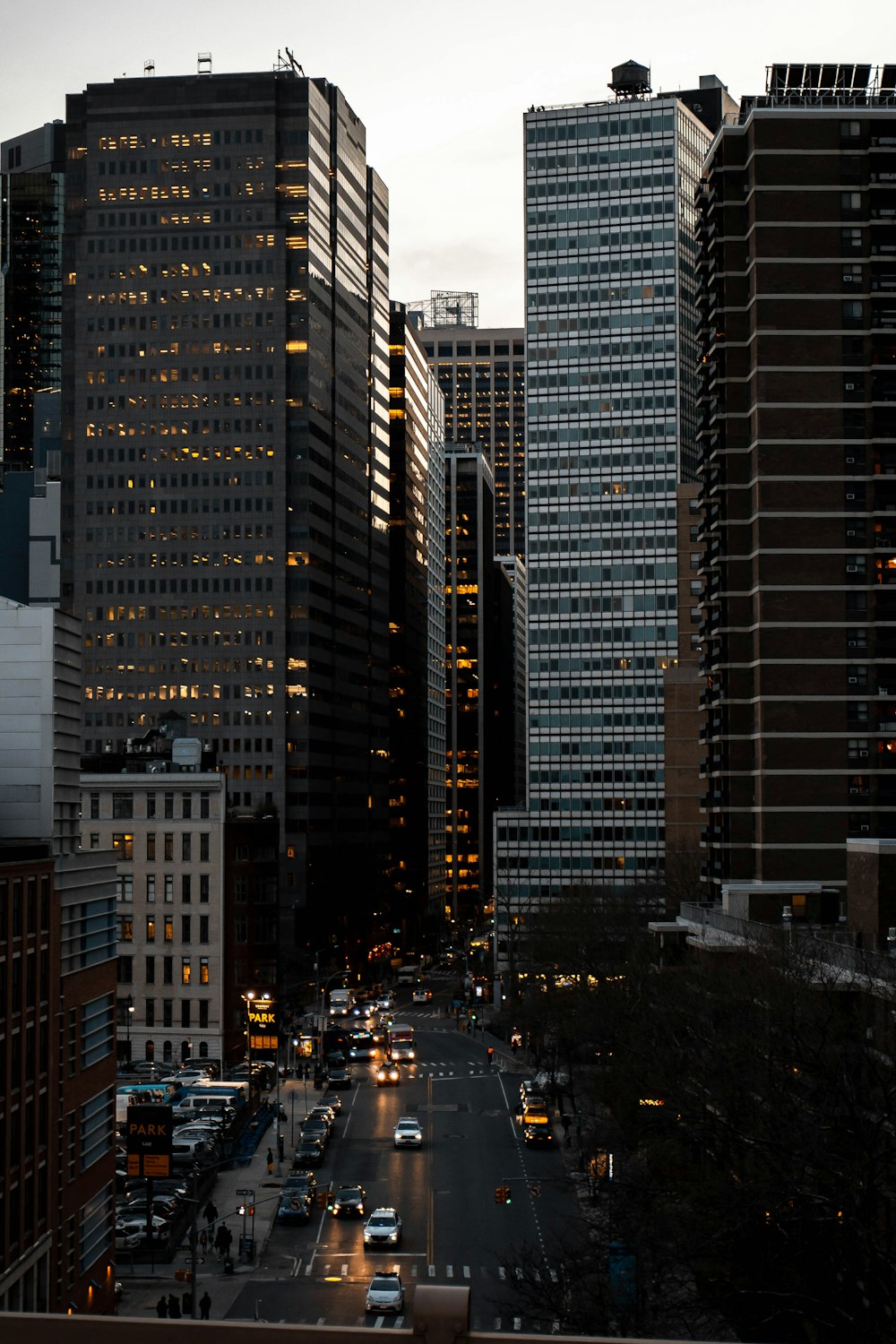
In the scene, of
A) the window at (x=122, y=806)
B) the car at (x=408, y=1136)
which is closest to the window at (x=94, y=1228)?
the car at (x=408, y=1136)

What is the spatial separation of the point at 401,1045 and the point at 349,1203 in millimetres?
60250

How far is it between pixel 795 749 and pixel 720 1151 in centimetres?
6938

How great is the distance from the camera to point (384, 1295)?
204 ft

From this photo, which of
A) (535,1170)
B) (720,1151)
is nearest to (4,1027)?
(720,1151)

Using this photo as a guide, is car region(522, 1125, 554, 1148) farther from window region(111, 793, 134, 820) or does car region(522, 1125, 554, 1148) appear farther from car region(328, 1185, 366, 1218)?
window region(111, 793, 134, 820)

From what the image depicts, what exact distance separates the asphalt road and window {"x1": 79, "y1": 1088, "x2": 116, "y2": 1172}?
863 centimetres

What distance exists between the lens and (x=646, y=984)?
84500mm

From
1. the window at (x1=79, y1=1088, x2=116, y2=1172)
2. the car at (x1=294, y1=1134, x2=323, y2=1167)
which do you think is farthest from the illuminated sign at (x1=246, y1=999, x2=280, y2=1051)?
the window at (x1=79, y1=1088, x2=116, y2=1172)

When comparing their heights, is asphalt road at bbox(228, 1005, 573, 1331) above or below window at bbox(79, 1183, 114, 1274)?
below

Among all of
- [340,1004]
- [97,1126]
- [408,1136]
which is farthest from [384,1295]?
[340,1004]

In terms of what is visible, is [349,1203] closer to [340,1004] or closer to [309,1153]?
[309,1153]

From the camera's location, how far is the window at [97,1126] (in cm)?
6195

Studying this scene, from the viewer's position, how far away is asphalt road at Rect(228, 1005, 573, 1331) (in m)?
63.6

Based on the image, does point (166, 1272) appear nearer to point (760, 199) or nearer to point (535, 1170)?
point (535, 1170)
